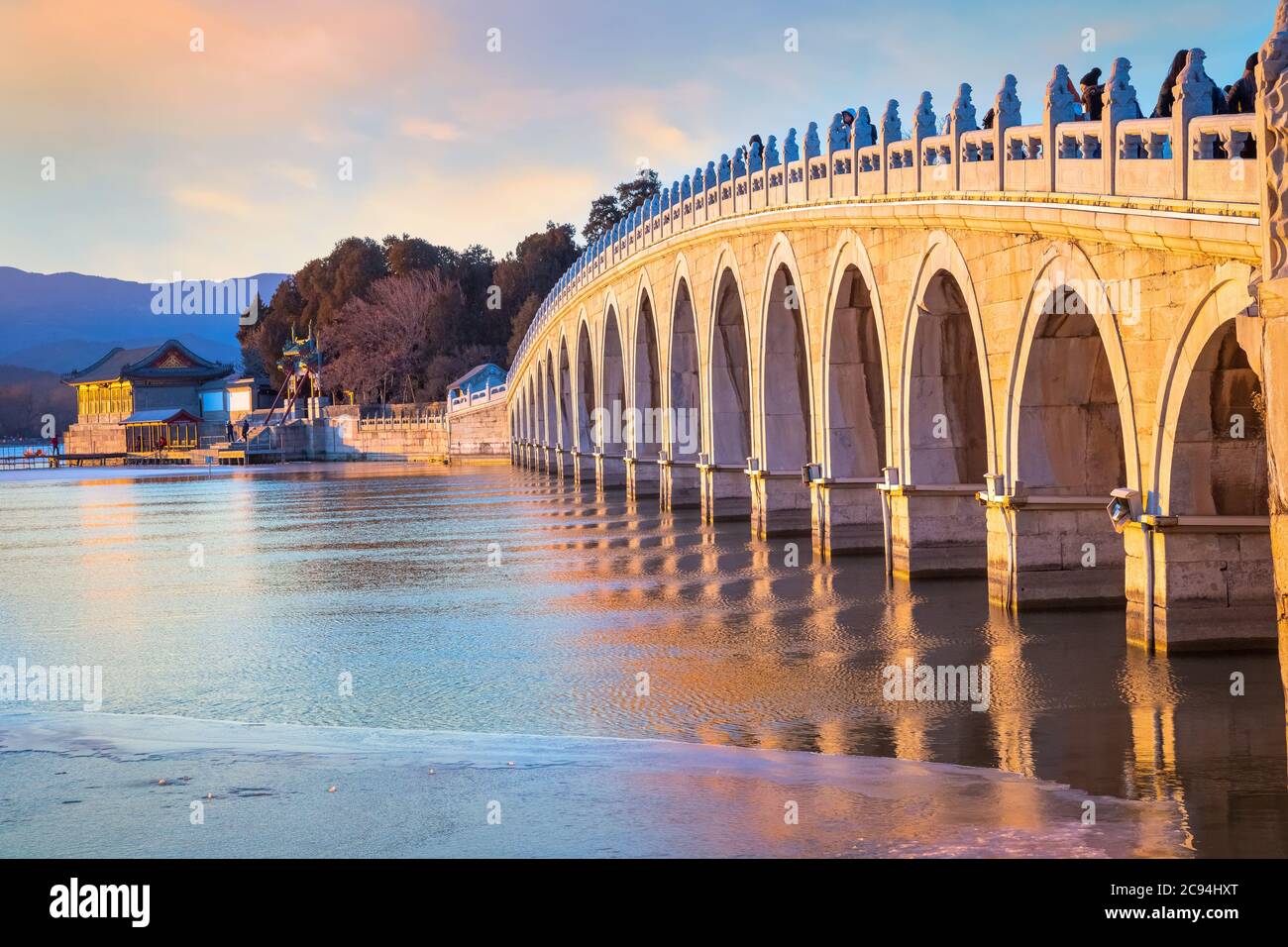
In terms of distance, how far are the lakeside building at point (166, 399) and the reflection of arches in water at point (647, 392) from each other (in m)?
77.9

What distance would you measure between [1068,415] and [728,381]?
719 inches

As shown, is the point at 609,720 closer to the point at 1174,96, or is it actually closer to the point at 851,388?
the point at 1174,96

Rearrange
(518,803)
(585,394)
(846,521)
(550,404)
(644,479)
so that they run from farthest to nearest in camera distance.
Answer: (550,404), (585,394), (644,479), (846,521), (518,803)

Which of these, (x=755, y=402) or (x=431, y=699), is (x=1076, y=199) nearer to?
(x=431, y=699)

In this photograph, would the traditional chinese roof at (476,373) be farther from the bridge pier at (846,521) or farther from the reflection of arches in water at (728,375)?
the bridge pier at (846,521)

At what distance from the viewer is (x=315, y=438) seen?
11169cm

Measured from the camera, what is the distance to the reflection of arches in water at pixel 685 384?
41.8m

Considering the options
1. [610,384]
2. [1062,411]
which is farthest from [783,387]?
[610,384]

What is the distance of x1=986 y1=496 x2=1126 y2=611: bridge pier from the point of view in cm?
1894

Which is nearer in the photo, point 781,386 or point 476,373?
point 781,386

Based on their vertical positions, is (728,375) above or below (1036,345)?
above

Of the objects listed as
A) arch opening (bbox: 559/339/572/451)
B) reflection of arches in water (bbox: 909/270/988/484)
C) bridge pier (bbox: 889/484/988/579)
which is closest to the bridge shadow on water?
bridge pier (bbox: 889/484/988/579)

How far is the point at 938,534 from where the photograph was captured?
2312 centimetres
